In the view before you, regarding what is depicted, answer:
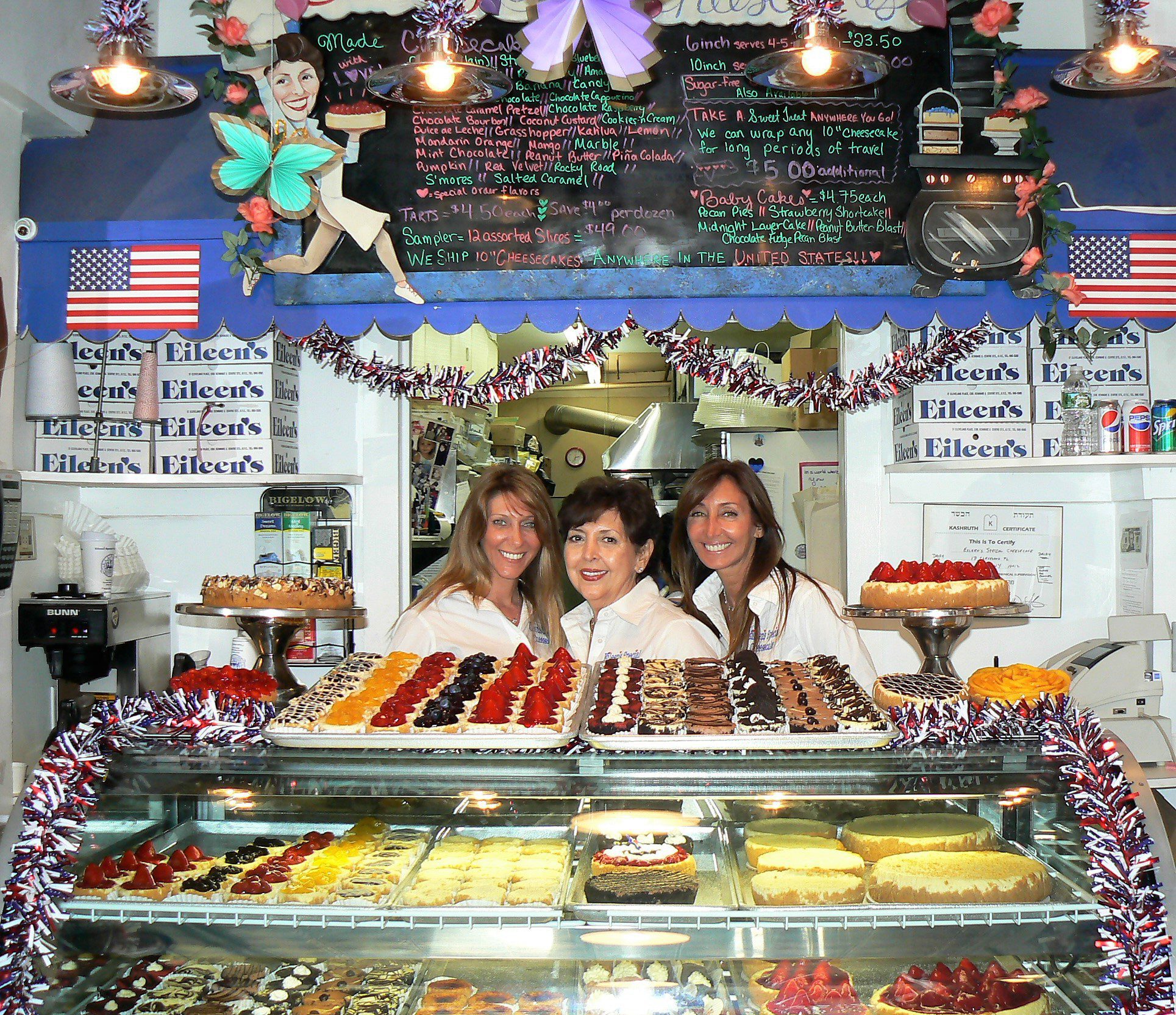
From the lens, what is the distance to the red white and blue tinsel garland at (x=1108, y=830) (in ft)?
6.64

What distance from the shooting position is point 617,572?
4012 millimetres

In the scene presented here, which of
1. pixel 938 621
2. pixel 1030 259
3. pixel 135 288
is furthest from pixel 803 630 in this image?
pixel 135 288

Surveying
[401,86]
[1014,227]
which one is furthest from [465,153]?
[1014,227]

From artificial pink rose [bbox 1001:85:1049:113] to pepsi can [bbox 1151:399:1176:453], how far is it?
138 cm

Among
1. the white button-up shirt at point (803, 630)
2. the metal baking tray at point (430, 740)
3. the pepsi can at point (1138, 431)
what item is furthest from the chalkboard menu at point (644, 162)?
the metal baking tray at point (430, 740)

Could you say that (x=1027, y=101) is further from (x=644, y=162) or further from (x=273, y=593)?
(x=273, y=593)

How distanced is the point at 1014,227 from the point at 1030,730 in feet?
9.04

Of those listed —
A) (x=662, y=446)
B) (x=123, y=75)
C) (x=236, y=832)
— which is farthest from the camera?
(x=662, y=446)

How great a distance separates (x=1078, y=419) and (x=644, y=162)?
7.21ft

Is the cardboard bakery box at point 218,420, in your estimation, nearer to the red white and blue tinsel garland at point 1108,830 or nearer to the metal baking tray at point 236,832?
the metal baking tray at point 236,832

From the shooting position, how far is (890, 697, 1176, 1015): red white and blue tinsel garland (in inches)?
79.7

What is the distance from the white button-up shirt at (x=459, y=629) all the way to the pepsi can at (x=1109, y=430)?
258 centimetres

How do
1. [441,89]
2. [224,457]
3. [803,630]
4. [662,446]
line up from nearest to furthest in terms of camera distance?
[441,89] < [803,630] < [224,457] < [662,446]

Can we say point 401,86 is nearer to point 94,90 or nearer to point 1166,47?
point 94,90
